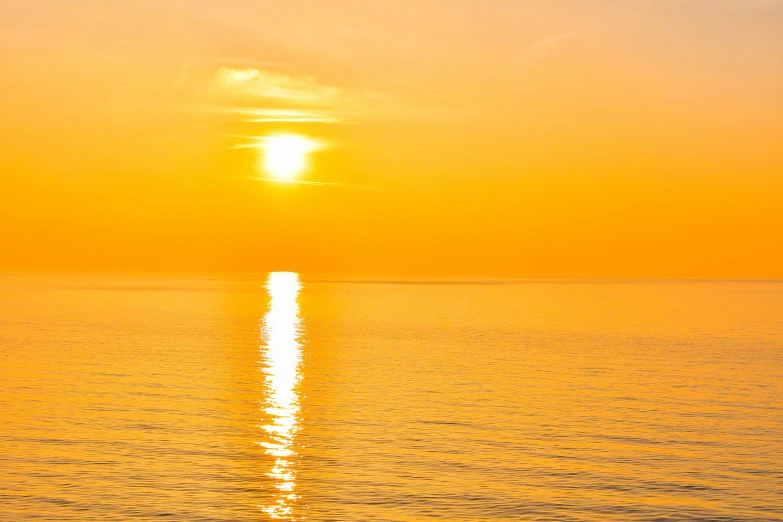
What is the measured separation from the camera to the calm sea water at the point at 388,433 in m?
29.8

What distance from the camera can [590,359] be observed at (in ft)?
261

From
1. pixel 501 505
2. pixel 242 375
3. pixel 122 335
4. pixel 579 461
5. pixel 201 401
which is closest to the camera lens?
pixel 501 505

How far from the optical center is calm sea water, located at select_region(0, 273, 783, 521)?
29766 millimetres

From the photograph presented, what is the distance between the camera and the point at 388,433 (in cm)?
4134

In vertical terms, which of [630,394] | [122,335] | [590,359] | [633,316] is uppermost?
[633,316]

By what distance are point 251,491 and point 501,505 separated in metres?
9.09

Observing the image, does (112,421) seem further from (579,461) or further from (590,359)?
(590,359)

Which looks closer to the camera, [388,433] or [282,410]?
[388,433]

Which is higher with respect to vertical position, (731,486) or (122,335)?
(122,335)

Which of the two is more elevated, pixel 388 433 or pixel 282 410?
pixel 282 410

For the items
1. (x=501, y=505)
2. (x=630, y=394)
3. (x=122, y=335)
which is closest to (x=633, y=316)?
(x=122, y=335)

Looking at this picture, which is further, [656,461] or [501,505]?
[656,461]

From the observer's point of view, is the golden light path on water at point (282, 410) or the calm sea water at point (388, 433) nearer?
the calm sea water at point (388, 433)

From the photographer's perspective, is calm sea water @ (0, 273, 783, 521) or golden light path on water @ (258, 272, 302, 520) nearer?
calm sea water @ (0, 273, 783, 521)
